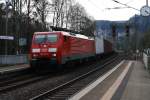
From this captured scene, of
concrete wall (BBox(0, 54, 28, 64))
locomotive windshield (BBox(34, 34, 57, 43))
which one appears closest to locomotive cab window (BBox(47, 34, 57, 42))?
locomotive windshield (BBox(34, 34, 57, 43))

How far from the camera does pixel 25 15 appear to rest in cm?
5019

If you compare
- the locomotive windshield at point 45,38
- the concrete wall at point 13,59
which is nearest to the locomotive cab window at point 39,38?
the locomotive windshield at point 45,38

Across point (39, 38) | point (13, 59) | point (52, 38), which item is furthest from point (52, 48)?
point (13, 59)

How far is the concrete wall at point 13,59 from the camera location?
33.9 meters

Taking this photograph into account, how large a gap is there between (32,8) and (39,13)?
281 centimetres

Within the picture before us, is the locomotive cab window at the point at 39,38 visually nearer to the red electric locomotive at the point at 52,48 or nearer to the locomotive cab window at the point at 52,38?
the red electric locomotive at the point at 52,48

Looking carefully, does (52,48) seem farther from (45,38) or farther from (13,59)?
(13,59)

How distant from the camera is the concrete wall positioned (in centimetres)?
3392

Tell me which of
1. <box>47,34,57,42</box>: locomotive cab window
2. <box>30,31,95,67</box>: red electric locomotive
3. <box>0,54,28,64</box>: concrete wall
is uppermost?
<box>47,34,57,42</box>: locomotive cab window

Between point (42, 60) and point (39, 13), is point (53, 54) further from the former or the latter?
point (39, 13)

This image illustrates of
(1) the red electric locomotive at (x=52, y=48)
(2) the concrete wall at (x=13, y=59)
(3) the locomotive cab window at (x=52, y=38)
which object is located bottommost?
(2) the concrete wall at (x=13, y=59)

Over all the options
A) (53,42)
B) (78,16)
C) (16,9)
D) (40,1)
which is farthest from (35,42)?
(78,16)

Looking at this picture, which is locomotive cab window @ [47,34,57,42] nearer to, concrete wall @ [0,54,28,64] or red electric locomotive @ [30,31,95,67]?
red electric locomotive @ [30,31,95,67]

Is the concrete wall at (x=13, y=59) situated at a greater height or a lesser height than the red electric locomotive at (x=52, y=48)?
lesser
